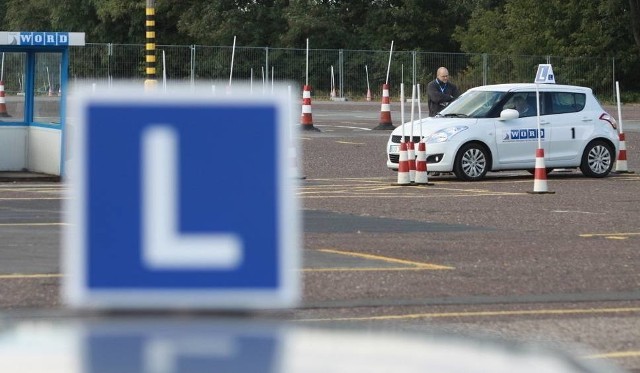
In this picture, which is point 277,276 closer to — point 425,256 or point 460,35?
point 425,256

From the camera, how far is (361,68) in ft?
202

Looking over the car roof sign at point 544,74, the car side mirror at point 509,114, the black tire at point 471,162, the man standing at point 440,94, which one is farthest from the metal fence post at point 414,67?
the black tire at point 471,162

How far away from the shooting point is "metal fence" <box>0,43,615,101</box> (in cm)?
5778

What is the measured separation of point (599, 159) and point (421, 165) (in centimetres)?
321

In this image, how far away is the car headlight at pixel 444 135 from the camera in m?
21.1

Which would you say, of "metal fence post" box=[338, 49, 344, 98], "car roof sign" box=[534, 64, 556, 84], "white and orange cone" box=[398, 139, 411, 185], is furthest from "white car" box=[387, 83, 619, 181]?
"metal fence post" box=[338, 49, 344, 98]

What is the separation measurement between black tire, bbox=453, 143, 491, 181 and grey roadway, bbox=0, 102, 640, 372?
34 centimetres

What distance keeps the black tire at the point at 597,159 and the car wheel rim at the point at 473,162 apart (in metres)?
1.64

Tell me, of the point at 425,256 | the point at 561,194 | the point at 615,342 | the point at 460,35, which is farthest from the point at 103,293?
the point at 460,35

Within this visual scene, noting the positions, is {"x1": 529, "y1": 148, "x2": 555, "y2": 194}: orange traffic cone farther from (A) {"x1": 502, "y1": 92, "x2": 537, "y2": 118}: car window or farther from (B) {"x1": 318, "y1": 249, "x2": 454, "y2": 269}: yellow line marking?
(B) {"x1": 318, "y1": 249, "x2": 454, "y2": 269}: yellow line marking

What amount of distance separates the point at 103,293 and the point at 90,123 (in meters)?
0.21

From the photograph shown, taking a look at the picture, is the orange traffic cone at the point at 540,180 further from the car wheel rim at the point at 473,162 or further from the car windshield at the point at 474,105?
the car windshield at the point at 474,105

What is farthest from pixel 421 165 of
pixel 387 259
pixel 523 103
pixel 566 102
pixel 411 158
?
pixel 387 259

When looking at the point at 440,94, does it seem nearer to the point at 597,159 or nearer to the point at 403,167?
the point at 597,159
